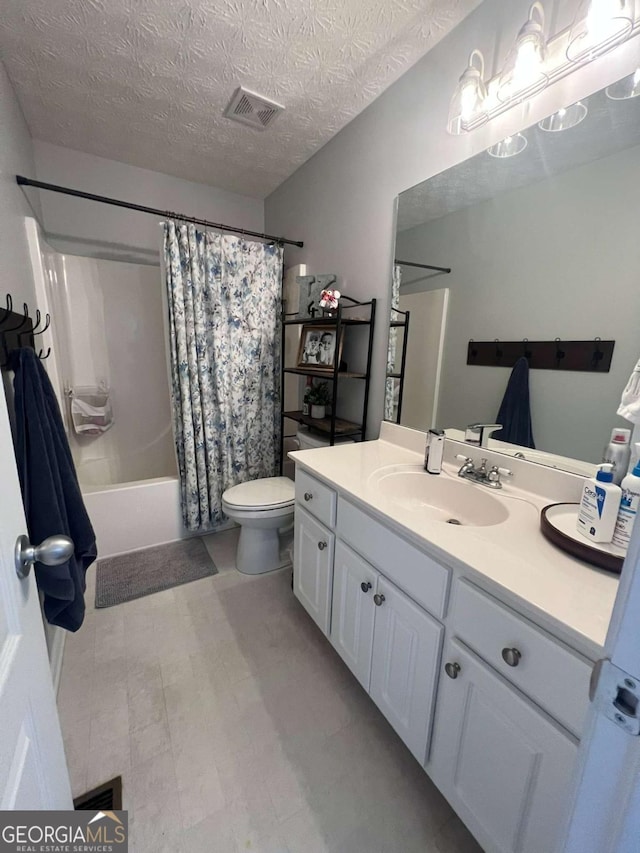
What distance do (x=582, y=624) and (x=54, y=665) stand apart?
5.62 ft

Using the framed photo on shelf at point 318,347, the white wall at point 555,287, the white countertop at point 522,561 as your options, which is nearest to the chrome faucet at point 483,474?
the white countertop at point 522,561

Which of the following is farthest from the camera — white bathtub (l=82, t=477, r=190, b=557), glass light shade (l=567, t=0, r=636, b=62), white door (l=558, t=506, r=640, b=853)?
white bathtub (l=82, t=477, r=190, b=557)

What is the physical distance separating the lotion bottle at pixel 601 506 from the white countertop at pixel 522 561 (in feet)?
0.29

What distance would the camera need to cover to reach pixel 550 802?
662 millimetres

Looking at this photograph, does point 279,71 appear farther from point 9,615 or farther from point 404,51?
point 9,615

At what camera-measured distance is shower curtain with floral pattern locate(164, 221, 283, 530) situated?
2010mm

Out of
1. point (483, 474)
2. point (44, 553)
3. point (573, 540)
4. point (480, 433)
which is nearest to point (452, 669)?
point (573, 540)

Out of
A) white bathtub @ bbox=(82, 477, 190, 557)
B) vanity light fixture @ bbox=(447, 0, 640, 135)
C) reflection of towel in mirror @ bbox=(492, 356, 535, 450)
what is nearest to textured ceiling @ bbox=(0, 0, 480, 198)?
vanity light fixture @ bbox=(447, 0, 640, 135)

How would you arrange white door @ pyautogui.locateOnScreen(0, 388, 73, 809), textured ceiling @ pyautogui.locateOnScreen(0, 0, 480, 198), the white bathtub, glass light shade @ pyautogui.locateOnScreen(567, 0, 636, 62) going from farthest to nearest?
the white bathtub → textured ceiling @ pyautogui.locateOnScreen(0, 0, 480, 198) → glass light shade @ pyautogui.locateOnScreen(567, 0, 636, 62) → white door @ pyautogui.locateOnScreen(0, 388, 73, 809)

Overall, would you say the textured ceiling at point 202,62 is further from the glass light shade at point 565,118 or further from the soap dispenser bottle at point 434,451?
the soap dispenser bottle at point 434,451

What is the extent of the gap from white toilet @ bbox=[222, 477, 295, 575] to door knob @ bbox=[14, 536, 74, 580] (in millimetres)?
1245

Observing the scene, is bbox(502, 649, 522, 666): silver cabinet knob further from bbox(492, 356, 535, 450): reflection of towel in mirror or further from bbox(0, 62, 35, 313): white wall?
A: bbox(0, 62, 35, 313): white wall

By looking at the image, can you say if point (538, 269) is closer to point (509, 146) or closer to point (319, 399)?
point (509, 146)

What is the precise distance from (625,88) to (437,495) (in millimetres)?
1265
